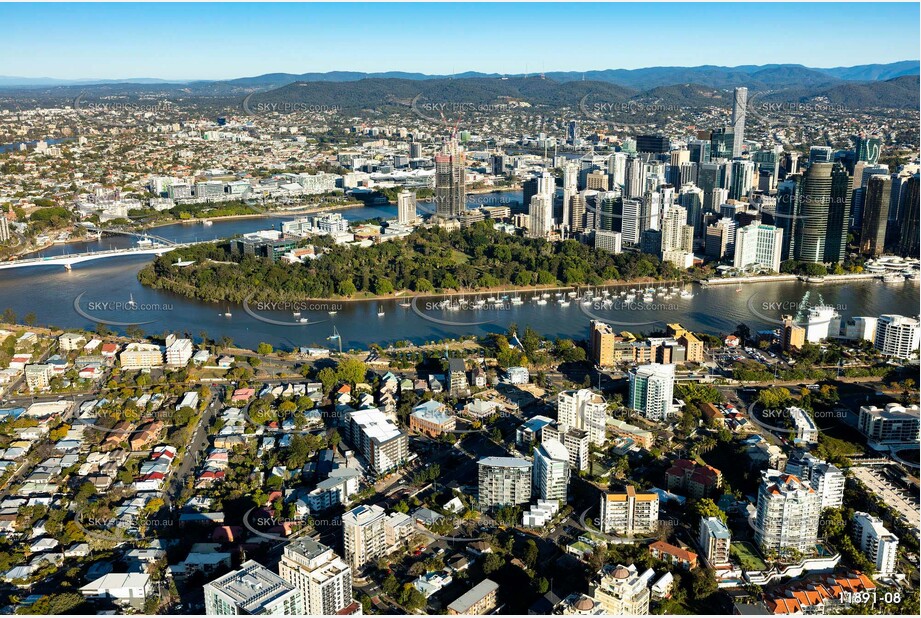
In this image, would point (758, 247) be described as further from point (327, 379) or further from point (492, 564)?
point (492, 564)

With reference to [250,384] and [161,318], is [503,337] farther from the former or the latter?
[161,318]

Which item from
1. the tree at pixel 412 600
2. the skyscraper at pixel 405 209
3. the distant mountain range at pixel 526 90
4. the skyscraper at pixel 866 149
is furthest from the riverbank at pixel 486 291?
the distant mountain range at pixel 526 90

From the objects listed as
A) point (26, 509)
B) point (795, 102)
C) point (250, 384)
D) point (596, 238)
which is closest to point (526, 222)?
A: point (596, 238)

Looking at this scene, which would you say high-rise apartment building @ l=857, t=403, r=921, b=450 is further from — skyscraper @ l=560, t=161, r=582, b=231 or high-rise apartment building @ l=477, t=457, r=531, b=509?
skyscraper @ l=560, t=161, r=582, b=231

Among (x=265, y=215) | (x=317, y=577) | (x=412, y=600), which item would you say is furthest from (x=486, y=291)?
(x=265, y=215)

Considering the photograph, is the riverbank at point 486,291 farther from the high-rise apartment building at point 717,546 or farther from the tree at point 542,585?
the tree at point 542,585

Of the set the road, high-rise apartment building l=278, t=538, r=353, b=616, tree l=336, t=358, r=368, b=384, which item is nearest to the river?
tree l=336, t=358, r=368, b=384

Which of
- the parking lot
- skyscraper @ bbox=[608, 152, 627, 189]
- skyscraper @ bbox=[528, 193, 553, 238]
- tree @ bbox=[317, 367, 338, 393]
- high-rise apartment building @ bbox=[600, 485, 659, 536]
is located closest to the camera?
high-rise apartment building @ bbox=[600, 485, 659, 536]
